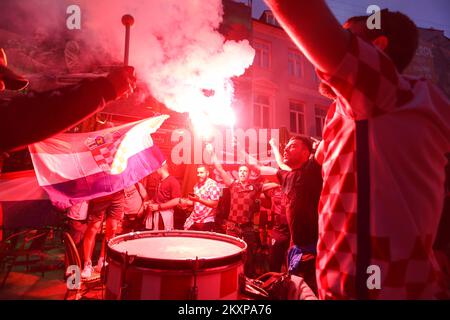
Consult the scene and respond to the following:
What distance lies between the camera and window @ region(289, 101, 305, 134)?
16891 millimetres

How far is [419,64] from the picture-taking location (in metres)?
17.8

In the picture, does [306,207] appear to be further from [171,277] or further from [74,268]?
[74,268]

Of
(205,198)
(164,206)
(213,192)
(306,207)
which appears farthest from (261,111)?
(306,207)

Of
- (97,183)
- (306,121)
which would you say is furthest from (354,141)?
(306,121)

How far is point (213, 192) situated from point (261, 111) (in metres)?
9.70

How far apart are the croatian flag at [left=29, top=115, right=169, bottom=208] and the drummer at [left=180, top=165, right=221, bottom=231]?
7.92 ft

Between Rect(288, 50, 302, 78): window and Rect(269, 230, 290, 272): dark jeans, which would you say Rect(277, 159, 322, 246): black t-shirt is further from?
Rect(288, 50, 302, 78): window

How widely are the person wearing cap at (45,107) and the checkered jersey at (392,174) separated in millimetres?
1820

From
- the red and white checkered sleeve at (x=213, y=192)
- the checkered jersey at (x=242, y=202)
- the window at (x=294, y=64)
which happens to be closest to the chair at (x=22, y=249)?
the red and white checkered sleeve at (x=213, y=192)

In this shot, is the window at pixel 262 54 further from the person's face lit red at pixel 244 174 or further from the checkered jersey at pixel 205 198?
the checkered jersey at pixel 205 198

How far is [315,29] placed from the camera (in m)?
0.91

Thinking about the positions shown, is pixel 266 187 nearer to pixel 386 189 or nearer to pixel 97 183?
pixel 97 183

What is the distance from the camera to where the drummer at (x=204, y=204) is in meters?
7.00
